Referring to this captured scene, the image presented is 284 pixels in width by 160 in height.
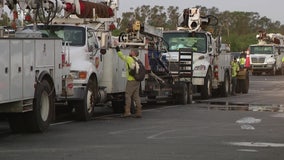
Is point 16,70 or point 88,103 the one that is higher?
point 16,70

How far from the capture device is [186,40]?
24641 mm

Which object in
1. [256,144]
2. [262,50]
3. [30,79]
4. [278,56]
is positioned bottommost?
[256,144]

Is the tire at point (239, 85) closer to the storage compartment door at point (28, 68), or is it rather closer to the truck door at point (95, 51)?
the truck door at point (95, 51)

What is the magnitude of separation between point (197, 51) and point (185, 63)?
5.62 feet

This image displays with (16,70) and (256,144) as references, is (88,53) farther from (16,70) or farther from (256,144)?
(256,144)

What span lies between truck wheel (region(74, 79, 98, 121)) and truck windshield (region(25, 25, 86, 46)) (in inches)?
40.9

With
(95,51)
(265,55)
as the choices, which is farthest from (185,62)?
(265,55)

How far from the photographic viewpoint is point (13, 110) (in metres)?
11.3

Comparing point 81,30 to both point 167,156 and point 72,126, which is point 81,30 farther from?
point 167,156

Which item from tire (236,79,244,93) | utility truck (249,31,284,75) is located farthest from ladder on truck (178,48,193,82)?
utility truck (249,31,284,75)

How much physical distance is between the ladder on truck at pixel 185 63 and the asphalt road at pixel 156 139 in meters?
5.85

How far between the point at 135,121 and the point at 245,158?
590 centimetres

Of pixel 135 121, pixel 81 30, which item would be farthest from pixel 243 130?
pixel 81 30

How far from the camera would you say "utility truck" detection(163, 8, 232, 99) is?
2297cm
